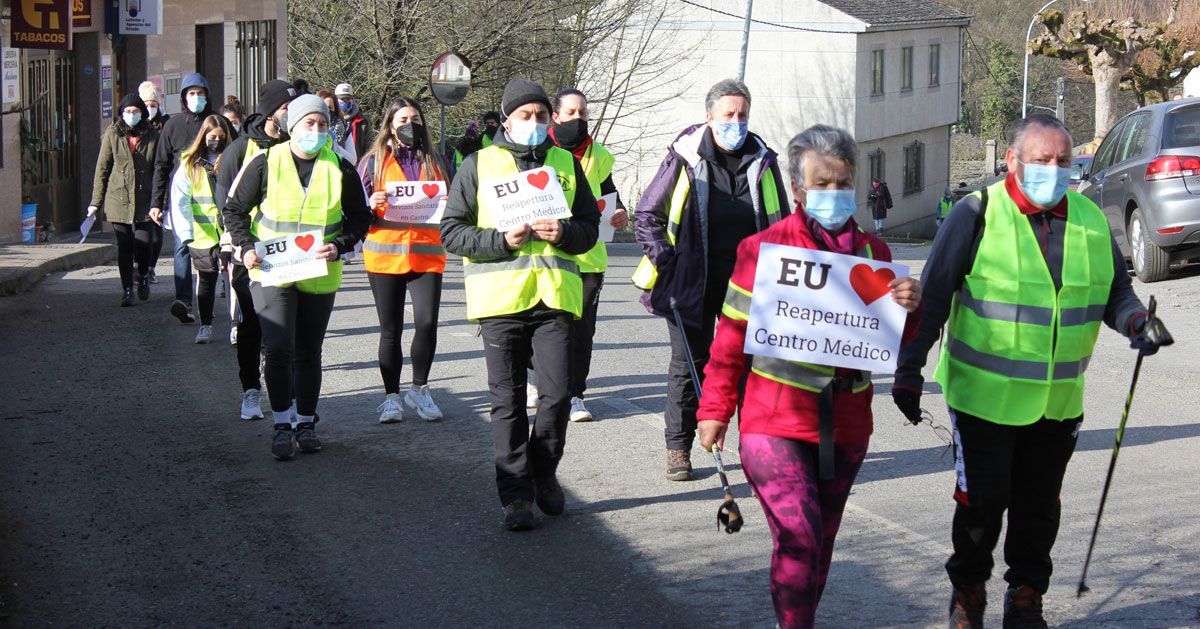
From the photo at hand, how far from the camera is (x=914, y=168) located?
2167 inches

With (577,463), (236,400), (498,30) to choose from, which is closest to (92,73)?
(498,30)

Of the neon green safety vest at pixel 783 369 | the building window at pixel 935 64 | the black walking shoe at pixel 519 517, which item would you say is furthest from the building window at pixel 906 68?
the neon green safety vest at pixel 783 369

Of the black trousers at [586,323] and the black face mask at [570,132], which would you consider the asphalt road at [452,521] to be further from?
the black face mask at [570,132]

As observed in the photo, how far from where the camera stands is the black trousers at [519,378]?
21.4 ft

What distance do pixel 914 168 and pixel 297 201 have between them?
4915cm

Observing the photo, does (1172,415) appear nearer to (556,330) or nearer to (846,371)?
(556,330)

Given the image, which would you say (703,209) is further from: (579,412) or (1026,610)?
(1026,610)

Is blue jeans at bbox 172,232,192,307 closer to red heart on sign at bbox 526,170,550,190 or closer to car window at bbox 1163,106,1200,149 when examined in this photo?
red heart on sign at bbox 526,170,550,190

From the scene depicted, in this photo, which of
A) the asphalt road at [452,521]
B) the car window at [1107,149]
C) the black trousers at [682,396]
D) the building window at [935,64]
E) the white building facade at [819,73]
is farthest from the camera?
the building window at [935,64]

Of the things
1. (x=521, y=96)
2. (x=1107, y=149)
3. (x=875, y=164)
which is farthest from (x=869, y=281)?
(x=875, y=164)

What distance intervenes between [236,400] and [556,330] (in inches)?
149

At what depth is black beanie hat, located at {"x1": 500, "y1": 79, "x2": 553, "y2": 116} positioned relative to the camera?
6605 millimetres

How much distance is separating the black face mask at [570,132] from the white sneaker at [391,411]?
1.81 m

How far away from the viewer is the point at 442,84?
1526 centimetres
